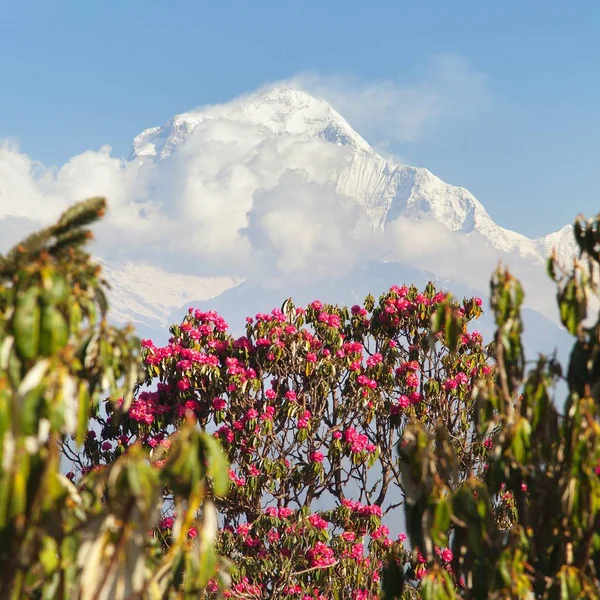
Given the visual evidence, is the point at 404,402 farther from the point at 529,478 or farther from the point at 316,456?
the point at 529,478

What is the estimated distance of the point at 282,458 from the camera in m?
12.0

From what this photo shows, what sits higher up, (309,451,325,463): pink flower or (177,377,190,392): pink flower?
(177,377,190,392): pink flower

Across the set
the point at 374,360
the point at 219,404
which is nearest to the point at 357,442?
the point at 374,360

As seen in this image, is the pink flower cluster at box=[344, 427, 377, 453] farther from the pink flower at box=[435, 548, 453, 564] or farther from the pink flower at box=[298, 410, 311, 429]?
the pink flower at box=[435, 548, 453, 564]

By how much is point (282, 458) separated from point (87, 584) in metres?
9.03

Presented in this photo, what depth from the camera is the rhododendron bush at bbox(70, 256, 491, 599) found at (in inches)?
442

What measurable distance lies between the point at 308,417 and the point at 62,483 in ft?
28.7

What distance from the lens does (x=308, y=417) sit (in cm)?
1208

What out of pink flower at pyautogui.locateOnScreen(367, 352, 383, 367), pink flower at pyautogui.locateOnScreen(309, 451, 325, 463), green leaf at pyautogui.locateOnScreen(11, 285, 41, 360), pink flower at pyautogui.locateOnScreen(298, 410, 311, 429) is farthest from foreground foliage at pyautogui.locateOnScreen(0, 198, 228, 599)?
pink flower at pyautogui.locateOnScreen(367, 352, 383, 367)

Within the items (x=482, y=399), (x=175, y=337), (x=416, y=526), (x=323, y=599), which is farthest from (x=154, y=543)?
(x=175, y=337)

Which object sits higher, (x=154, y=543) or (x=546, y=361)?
(x=546, y=361)

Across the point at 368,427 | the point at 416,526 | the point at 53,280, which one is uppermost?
the point at 368,427

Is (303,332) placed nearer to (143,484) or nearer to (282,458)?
(282,458)

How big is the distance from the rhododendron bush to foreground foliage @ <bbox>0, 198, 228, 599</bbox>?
7.56 m
